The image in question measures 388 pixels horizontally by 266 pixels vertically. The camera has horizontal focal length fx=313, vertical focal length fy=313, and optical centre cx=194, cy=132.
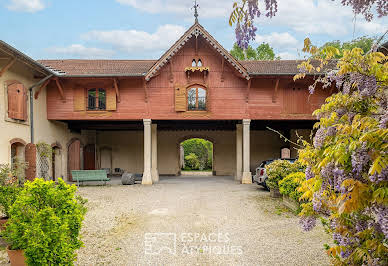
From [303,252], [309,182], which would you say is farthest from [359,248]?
[303,252]

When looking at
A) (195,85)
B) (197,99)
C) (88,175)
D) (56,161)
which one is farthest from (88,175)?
(195,85)

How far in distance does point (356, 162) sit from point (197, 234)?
18.1ft

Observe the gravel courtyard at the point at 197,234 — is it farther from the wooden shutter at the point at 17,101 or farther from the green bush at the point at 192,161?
the green bush at the point at 192,161

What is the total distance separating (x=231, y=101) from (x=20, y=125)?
34.4ft

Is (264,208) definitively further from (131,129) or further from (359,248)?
(131,129)

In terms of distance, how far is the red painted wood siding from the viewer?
1716 centimetres

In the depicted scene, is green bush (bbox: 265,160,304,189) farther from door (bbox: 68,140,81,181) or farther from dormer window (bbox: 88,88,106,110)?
door (bbox: 68,140,81,181)

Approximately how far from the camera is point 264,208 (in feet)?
33.6

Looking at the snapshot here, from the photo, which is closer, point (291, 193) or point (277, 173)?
point (291, 193)

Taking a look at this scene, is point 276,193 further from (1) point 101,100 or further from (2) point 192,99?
(1) point 101,100

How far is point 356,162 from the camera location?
2.40m

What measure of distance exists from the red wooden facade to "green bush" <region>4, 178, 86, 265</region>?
489 inches

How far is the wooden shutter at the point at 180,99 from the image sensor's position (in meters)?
17.0

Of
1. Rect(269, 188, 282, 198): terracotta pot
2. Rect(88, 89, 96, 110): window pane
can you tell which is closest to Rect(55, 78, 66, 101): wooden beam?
Rect(88, 89, 96, 110): window pane
